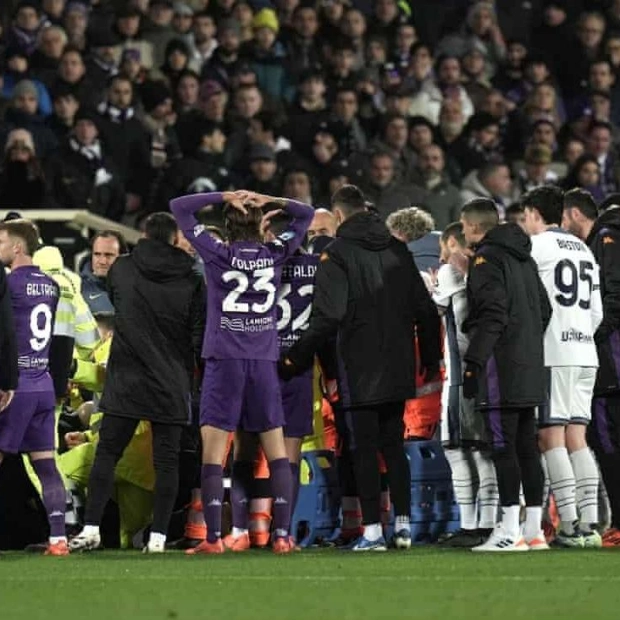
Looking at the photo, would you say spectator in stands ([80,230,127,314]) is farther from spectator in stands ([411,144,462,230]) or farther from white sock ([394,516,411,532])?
spectator in stands ([411,144,462,230])

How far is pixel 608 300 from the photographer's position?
12.2 m

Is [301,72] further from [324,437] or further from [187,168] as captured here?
[324,437]

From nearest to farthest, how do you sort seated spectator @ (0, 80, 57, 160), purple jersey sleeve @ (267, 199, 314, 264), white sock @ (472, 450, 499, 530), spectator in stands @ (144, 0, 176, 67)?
purple jersey sleeve @ (267, 199, 314, 264)
white sock @ (472, 450, 499, 530)
seated spectator @ (0, 80, 57, 160)
spectator in stands @ (144, 0, 176, 67)

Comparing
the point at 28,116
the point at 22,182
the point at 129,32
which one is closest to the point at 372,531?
the point at 22,182

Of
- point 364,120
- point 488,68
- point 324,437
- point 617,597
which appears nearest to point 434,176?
point 364,120

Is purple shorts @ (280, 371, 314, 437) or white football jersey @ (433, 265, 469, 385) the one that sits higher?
white football jersey @ (433, 265, 469, 385)

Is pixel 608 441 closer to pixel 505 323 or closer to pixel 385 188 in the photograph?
pixel 505 323

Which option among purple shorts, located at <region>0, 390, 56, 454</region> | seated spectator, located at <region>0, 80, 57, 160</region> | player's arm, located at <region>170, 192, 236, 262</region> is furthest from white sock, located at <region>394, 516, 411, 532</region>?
seated spectator, located at <region>0, 80, 57, 160</region>

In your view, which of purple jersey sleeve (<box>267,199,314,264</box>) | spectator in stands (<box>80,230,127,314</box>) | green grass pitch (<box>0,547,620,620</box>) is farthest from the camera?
spectator in stands (<box>80,230,127,314</box>)

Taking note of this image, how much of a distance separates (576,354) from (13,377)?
10.1 ft

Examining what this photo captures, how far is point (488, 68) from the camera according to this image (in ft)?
73.9

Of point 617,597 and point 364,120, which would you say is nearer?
point 617,597

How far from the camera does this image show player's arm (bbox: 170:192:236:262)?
37.6 ft

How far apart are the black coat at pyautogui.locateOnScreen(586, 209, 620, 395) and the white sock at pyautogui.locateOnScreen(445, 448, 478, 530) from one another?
3.20 feet
